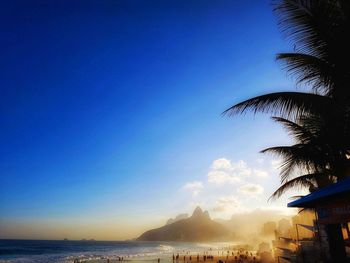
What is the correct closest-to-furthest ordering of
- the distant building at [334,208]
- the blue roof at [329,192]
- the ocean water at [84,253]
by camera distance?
the blue roof at [329,192] → the distant building at [334,208] → the ocean water at [84,253]

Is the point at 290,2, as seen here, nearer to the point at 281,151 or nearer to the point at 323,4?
the point at 323,4

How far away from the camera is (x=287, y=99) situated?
5719 millimetres

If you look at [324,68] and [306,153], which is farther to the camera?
[306,153]

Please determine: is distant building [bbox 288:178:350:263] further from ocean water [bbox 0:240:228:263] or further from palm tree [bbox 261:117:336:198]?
ocean water [bbox 0:240:228:263]

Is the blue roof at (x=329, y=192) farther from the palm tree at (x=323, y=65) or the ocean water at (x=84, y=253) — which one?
the ocean water at (x=84, y=253)

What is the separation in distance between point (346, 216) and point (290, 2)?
3.70 metres

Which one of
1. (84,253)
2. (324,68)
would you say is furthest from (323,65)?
(84,253)

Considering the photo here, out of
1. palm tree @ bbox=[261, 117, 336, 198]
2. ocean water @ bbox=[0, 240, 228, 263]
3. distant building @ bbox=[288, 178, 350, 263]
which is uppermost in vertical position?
palm tree @ bbox=[261, 117, 336, 198]

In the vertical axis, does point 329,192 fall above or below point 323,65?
below

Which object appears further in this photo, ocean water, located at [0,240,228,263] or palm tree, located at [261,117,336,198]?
ocean water, located at [0,240,228,263]

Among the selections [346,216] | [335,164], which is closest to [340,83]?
[346,216]

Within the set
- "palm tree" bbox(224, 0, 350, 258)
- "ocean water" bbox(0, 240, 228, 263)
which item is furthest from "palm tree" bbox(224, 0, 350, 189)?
"ocean water" bbox(0, 240, 228, 263)

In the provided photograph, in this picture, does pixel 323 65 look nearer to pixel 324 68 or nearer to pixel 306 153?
pixel 324 68

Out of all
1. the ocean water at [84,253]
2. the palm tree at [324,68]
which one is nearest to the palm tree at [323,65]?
the palm tree at [324,68]
